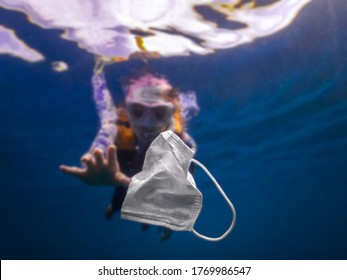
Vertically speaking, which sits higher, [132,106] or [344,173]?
[132,106]

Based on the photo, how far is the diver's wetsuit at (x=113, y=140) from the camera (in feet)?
26.0

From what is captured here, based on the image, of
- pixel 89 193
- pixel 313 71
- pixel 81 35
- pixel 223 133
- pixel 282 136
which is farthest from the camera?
pixel 89 193

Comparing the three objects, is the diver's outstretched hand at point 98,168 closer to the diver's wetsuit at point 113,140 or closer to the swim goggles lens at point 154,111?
the diver's wetsuit at point 113,140

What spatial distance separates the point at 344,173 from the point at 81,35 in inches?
1703

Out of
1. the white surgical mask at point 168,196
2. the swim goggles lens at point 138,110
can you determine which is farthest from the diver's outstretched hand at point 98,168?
the swim goggles lens at point 138,110

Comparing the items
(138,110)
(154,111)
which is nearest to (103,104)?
(138,110)

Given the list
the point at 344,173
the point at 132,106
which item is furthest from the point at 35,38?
the point at 344,173

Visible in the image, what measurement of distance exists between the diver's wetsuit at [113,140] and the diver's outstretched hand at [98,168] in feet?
4.33

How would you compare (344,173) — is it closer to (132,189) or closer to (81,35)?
(81,35)

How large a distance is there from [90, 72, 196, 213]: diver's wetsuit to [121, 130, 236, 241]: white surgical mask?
8.96 feet

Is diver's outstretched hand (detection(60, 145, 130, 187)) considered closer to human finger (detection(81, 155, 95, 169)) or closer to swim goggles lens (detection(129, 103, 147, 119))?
human finger (detection(81, 155, 95, 169))

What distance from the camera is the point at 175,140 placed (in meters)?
3.18

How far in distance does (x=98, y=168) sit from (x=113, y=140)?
5106mm

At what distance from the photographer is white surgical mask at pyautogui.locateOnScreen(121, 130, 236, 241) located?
3.08m
